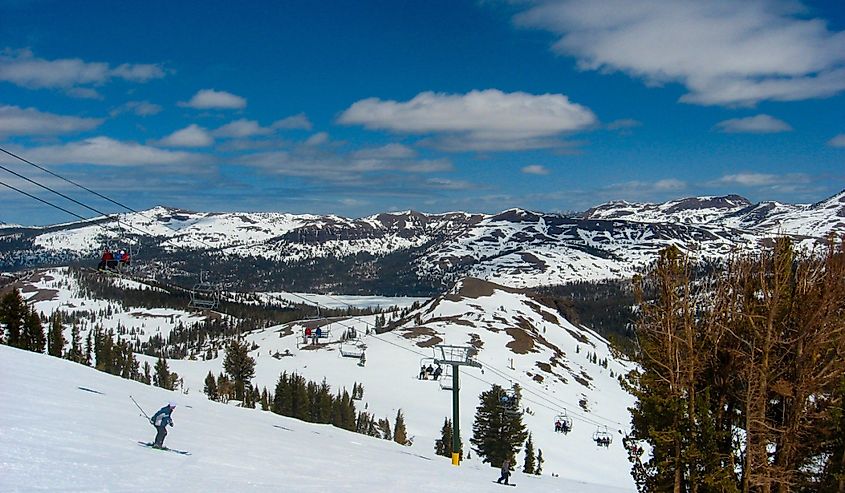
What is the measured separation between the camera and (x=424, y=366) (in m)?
137

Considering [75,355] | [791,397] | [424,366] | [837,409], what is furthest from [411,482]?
[424,366]

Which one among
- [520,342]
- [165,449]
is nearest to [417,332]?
[520,342]

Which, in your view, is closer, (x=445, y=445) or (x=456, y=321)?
(x=445, y=445)

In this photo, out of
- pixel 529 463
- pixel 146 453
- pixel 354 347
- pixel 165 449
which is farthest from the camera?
pixel 354 347

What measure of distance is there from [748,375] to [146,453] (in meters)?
22.7

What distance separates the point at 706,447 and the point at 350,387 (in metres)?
113

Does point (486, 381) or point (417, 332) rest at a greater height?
point (417, 332)

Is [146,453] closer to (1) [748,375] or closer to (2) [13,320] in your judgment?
(1) [748,375]

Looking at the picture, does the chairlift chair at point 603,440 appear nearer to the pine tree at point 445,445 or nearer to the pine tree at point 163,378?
the pine tree at point 445,445

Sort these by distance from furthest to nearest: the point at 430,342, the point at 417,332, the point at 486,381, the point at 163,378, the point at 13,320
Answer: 1. the point at 417,332
2. the point at 430,342
3. the point at 486,381
4. the point at 163,378
5. the point at 13,320

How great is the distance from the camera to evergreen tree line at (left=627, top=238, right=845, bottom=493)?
78.9 ft

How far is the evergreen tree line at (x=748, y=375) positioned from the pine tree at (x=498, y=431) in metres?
43.0

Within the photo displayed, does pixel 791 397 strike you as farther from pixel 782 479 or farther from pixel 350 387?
pixel 350 387

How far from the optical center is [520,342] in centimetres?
17800
